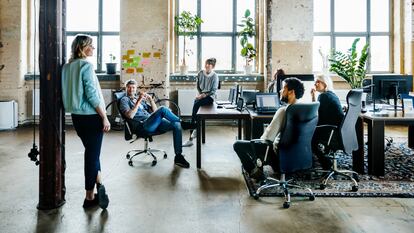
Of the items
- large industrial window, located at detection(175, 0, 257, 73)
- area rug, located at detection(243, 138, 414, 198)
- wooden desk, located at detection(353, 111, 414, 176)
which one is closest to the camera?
area rug, located at detection(243, 138, 414, 198)

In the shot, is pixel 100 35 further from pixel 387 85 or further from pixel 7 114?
pixel 387 85

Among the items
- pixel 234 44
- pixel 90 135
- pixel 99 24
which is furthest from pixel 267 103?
pixel 99 24

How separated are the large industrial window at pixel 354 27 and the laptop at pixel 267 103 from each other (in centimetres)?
513

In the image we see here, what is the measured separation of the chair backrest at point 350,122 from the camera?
4.08 metres

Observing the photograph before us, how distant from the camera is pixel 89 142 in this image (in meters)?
3.39

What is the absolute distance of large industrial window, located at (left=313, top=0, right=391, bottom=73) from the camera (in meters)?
9.75

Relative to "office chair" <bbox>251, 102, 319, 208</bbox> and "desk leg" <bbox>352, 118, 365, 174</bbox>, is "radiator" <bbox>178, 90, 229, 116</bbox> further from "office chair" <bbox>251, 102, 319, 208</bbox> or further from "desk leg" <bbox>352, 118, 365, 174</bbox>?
"office chair" <bbox>251, 102, 319, 208</bbox>

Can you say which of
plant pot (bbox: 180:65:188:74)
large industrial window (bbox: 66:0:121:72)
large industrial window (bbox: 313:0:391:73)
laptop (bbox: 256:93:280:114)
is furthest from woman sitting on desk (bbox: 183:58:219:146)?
Answer: large industrial window (bbox: 313:0:391:73)

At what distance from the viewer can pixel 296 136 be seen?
351 cm

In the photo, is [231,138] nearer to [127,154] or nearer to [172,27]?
[127,154]

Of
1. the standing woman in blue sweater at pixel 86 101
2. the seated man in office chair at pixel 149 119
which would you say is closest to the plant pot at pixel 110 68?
the seated man in office chair at pixel 149 119

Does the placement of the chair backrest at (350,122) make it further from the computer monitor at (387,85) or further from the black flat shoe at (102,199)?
the black flat shoe at (102,199)

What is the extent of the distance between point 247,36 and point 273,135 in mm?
6222

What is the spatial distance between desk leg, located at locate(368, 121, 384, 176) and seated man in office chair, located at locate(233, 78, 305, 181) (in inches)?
48.9
